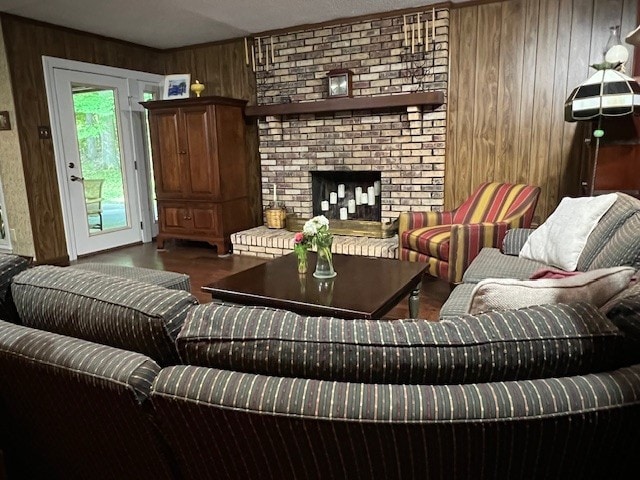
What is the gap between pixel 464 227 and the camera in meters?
3.23

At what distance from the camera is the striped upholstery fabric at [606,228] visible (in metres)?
2.23

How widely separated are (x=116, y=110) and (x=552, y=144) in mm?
4640

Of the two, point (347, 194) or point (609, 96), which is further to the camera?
point (347, 194)

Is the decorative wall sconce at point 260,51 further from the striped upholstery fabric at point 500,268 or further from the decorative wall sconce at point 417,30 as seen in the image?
the striped upholstery fabric at point 500,268

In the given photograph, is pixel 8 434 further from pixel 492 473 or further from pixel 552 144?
pixel 552 144

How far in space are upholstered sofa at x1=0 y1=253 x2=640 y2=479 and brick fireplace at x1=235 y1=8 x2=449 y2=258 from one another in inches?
145

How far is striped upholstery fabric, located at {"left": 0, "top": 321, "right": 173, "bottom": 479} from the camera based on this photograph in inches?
40.2

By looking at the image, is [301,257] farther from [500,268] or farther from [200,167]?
[200,167]

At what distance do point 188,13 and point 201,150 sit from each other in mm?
1333

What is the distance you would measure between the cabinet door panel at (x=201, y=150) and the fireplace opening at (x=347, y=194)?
43.1 inches

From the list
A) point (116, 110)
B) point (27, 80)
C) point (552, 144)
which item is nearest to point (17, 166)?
point (27, 80)

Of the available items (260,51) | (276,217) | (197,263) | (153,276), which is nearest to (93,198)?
(197,263)

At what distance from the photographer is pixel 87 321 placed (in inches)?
48.2

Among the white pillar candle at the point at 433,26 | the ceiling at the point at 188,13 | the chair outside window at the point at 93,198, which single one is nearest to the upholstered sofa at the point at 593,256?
the white pillar candle at the point at 433,26
